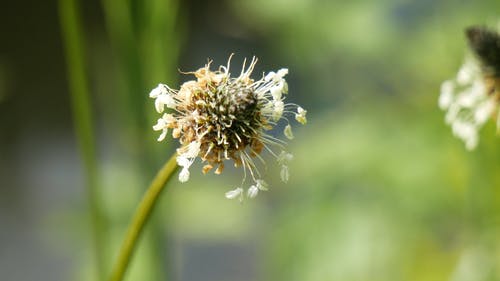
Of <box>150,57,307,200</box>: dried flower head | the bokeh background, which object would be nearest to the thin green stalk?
the bokeh background

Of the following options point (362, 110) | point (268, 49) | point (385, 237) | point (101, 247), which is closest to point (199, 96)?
point (101, 247)

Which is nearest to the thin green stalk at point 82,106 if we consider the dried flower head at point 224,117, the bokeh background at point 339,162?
the bokeh background at point 339,162

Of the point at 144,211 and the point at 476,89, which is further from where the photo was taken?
the point at 476,89

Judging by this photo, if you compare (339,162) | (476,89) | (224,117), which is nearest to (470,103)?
(476,89)

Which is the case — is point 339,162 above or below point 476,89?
above

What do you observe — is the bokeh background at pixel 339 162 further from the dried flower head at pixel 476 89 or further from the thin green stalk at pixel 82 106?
the dried flower head at pixel 476 89

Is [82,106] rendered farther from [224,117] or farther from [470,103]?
[470,103]
